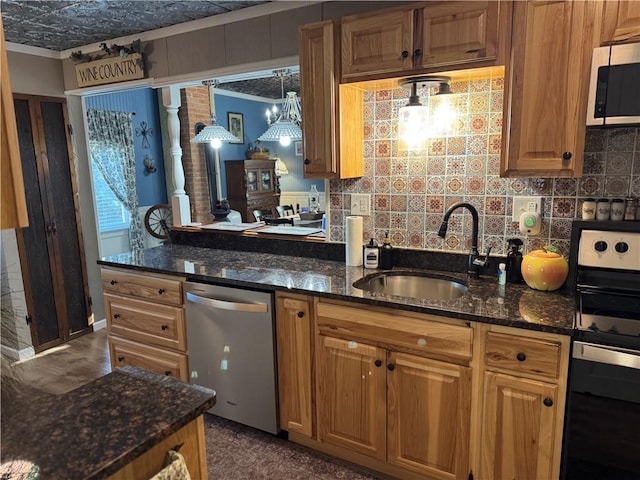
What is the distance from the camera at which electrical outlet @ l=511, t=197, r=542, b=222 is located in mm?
2131

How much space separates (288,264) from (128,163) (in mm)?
3376

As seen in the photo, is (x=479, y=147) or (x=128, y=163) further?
(x=128, y=163)

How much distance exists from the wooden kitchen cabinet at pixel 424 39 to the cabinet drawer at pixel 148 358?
1905 millimetres

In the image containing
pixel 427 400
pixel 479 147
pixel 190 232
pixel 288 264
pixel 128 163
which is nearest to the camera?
pixel 427 400

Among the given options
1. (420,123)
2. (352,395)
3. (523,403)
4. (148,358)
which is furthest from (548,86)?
(148,358)

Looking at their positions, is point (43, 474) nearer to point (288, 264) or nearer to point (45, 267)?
point (288, 264)

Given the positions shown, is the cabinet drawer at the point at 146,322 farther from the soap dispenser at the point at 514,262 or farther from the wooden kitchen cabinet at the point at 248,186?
the wooden kitchen cabinet at the point at 248,186

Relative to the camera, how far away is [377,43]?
2096 mm

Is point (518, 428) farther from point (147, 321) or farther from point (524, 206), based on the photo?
point (147, 321)

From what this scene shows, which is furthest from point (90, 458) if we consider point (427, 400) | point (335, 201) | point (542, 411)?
point (335, 201)

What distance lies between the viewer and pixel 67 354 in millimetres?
3717

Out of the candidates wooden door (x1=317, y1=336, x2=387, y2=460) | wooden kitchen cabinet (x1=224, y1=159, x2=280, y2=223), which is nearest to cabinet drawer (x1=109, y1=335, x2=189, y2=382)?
wooden door (x1=317, y1=336, x2=387, y2=460)

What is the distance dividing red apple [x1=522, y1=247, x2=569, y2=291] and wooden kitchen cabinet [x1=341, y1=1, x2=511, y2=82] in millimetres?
857

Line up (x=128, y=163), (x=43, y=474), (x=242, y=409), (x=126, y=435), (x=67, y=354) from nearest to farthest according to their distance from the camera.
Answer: (x=43, y=474)
(x=126, y=435)
(x=242, y=409)
(x=67, y=354)
(x=128, y=163)
